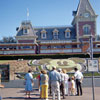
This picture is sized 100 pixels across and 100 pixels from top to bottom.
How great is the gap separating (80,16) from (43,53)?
17.5 meters

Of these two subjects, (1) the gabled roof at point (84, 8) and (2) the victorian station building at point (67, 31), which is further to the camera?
(1) the gabled roof at point (84, 8)

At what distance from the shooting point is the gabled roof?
4803 centimetres

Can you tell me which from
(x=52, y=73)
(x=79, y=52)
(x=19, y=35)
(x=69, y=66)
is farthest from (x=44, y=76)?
(x=19, y=35)

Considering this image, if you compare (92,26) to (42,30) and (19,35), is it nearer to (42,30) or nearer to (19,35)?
(42,30)

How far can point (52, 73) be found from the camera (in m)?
10.4

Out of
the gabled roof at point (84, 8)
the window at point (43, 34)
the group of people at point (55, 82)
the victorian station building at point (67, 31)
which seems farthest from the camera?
the window at point (43, 34)

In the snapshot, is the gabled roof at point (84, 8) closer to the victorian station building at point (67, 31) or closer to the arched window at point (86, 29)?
the victorian station building at point (67, 31)

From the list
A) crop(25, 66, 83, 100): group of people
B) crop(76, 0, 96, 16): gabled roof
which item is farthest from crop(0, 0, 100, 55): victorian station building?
crop(25, 66, 83, 100): group of people

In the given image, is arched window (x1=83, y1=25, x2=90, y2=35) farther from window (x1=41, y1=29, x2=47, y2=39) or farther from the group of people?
the group of people

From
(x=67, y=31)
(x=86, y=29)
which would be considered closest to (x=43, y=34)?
(x=67, y=31)

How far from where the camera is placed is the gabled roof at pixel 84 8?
48.0m

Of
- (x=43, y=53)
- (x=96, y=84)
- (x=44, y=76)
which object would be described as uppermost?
(x=43, y=53)

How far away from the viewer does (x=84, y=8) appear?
48781mm

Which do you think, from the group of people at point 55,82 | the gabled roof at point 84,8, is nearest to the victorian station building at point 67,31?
the gabled roof at point 84,8
